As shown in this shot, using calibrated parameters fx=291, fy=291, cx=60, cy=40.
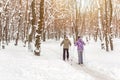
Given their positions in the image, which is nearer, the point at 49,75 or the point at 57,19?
the point at 49,75

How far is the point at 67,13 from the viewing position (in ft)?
247

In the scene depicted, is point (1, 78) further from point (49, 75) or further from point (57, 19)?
point (57, 19)

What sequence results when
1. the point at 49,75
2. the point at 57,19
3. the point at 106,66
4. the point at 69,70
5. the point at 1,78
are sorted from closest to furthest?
the point at 1,78, the point at 49,75, the point at 69,70, the point at 106,66, the point at 57,19

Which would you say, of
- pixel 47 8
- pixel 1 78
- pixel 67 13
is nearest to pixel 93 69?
pixel 1 78

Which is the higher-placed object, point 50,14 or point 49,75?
point 50,14

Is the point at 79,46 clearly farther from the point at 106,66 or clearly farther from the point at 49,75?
the point at 49,75

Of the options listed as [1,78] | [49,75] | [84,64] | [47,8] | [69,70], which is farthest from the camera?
[47,8]

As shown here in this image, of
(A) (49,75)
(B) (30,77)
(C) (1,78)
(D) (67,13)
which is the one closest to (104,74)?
(A) (49,75)

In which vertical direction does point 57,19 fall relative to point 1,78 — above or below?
above

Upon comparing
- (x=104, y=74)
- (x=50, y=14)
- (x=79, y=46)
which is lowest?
(x=104, y=74)

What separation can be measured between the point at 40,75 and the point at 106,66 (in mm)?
6633

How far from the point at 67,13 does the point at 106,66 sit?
57.2 m

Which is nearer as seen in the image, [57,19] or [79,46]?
[79,46]

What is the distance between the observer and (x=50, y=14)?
197 feet
